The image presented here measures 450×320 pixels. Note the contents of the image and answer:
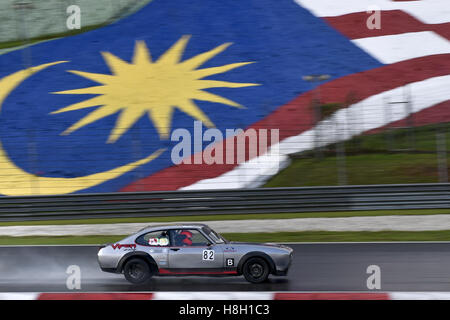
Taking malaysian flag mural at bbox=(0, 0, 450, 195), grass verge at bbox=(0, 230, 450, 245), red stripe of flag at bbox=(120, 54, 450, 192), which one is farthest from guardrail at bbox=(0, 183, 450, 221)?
grass verge at bbox=(0, 230, 450, 245)

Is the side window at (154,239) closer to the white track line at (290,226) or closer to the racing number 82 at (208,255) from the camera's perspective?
the racing number 82 at (208,255)

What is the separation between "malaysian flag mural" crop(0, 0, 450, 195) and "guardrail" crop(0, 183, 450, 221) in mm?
1428

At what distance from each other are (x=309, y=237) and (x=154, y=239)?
478cm

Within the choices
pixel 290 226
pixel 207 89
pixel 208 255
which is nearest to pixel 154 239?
pixel 208 255

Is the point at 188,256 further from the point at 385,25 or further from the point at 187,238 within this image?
the point at 385,25

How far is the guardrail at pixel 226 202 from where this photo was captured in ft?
49.4

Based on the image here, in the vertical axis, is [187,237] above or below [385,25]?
below

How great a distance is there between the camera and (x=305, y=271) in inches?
377

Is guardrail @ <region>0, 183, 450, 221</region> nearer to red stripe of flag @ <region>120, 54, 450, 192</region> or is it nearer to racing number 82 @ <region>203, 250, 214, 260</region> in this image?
red stripe of flag @ <region>120, 54, 450, 192</region>

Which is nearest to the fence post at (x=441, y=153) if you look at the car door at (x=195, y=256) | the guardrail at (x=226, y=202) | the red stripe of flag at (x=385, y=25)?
the guardrail at (x=226, y=202)

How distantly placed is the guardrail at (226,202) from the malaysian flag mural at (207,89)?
1.43m

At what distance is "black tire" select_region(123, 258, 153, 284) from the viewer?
9.05 metres

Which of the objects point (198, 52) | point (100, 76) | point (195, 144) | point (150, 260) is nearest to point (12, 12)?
point (100, 76)

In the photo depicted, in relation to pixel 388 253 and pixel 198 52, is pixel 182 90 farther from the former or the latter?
pixel 388 253
